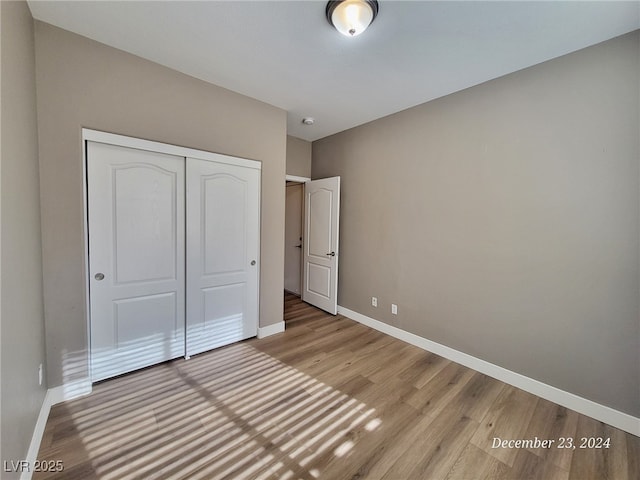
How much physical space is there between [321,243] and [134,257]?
232cm

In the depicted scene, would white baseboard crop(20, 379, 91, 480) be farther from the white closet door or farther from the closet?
the white closet door

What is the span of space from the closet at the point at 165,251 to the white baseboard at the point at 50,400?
0.11m

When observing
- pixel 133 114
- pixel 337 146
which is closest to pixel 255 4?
pixel 133 114

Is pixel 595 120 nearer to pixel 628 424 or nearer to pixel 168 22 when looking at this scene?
pixel 628 424

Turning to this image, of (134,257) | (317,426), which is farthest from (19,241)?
(317,426)

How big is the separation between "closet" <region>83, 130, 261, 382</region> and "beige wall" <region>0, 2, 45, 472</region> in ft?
1.16

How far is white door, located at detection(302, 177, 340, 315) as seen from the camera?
3.67 metres

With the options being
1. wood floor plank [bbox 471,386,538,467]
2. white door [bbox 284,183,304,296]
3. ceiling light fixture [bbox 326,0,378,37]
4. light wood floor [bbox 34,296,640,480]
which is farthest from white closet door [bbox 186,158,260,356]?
wood floor plank [bbox 471,386,538,467]

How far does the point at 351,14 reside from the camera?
1558 millimetres

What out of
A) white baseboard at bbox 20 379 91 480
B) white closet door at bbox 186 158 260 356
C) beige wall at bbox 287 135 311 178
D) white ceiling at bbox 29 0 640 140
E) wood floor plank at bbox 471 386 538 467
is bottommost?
wood floor plank at bbox 471 386 538 467

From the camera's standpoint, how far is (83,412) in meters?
1.83

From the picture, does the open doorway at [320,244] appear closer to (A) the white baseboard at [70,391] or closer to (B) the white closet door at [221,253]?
(B) the white closet door at [221,253]

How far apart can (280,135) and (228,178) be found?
832 mm

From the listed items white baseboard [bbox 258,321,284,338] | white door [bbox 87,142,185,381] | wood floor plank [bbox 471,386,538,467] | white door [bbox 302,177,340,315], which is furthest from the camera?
white door [bbox 302,177,340,315]
